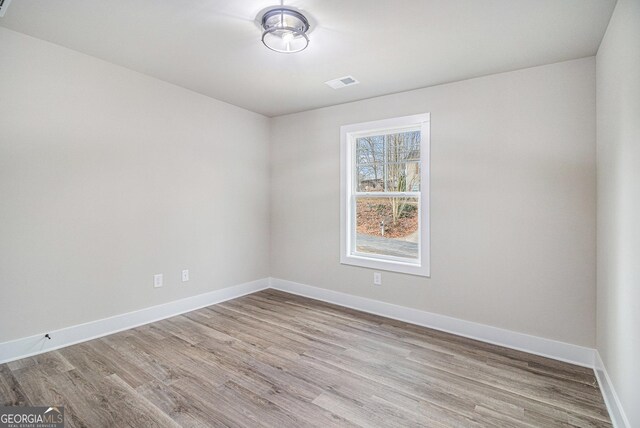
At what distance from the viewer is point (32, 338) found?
96.6 inches

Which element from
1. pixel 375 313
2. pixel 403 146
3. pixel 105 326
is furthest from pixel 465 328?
pixel 105 326

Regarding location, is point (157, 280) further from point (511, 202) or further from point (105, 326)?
point (511, 202)

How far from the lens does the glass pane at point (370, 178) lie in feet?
12.0

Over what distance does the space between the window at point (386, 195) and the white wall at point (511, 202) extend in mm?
116

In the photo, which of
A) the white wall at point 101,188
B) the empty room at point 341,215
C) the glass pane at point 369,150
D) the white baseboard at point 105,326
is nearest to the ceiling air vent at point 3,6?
the empty room at point 341,215

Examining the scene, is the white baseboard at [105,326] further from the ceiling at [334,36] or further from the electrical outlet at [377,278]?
the ceiling at [334,36]

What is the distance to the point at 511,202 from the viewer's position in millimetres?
2781

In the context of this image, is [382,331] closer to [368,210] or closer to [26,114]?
[368,210]

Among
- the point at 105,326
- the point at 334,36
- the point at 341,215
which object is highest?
the point at 334,36

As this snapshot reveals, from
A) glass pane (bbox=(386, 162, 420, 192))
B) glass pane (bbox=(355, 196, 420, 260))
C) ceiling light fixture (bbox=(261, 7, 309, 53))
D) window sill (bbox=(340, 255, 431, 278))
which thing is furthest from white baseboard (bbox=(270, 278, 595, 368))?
ceiling light fixture (bbox=(261, 7, 309, 53))

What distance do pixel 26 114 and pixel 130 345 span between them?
203cm

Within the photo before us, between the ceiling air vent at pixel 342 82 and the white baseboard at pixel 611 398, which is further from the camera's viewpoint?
the ceiling air vent at pixel 342 82

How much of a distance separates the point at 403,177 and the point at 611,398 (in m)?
2.36

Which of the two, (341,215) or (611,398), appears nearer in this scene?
(611,398)
